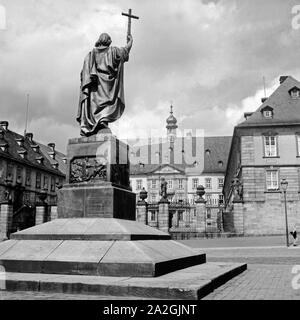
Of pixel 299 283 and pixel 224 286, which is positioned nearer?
pixel 224 286

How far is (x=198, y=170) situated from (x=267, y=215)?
47227mm

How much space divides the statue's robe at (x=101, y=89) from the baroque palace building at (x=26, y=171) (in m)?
30.3

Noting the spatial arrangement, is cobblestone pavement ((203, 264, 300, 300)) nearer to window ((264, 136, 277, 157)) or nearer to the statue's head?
the statue's head

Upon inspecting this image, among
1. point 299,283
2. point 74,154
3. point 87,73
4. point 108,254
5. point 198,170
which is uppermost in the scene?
point 198,170

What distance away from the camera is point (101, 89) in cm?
931

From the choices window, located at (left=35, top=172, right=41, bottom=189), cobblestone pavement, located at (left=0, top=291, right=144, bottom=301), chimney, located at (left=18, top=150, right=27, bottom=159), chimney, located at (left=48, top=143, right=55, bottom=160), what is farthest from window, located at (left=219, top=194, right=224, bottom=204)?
cobblestone pavement, located at (left=0, top=291, right=144, bottom=301)

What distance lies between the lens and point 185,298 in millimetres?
4816

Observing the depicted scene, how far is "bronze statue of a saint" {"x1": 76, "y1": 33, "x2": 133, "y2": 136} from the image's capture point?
9227 millimetres

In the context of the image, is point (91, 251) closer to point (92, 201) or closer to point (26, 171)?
point (92, 201)

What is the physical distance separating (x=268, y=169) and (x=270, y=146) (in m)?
2.12

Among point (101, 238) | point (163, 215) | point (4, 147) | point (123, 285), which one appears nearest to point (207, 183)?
point (4, 147)

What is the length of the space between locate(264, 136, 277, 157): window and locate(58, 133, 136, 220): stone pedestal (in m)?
27.0
